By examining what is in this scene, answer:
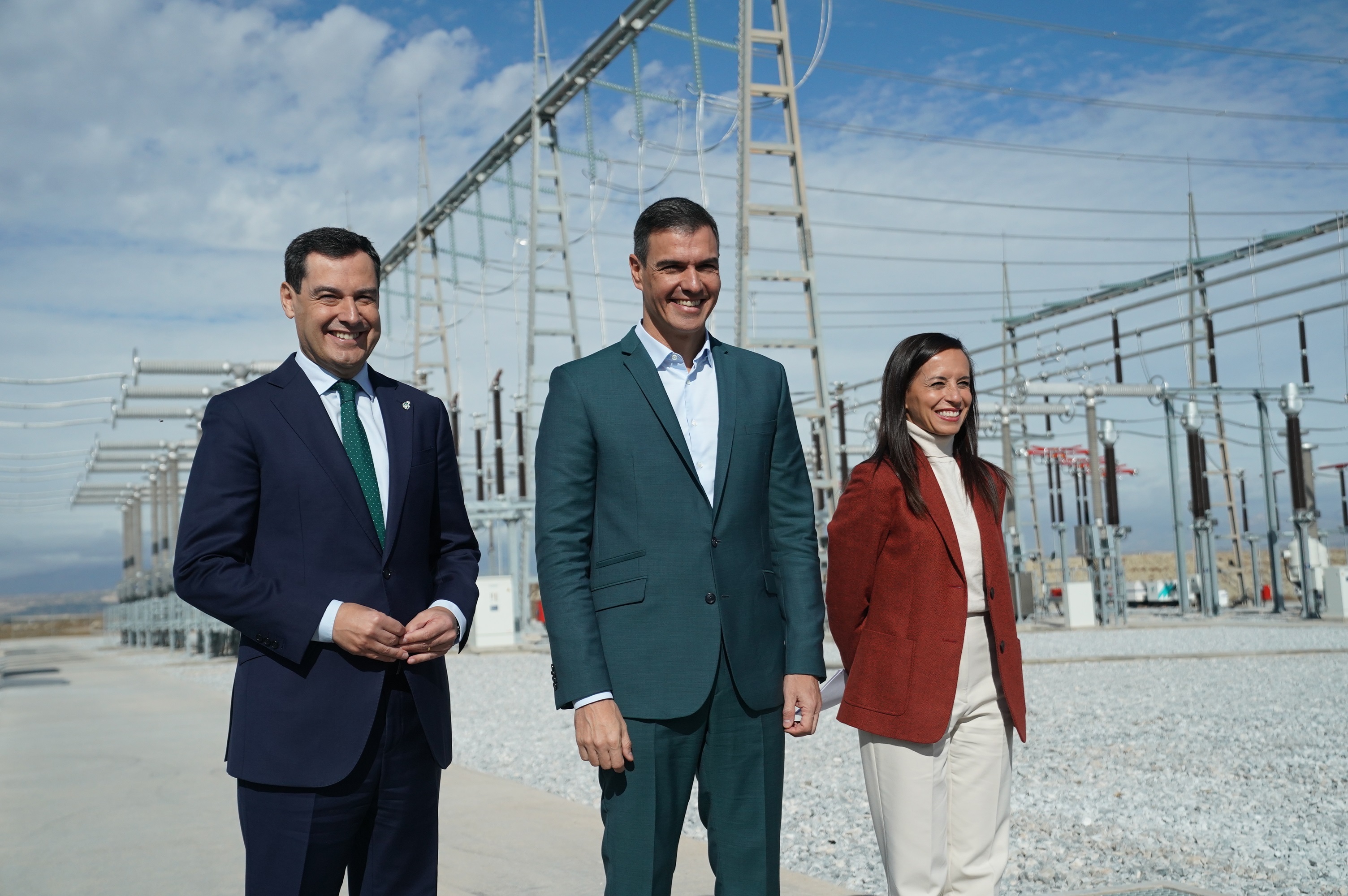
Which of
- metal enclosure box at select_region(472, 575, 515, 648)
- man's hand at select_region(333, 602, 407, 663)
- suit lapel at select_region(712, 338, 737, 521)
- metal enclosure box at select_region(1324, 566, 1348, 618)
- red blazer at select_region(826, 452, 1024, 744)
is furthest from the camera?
metal enclosure box at select_region(472, 575, 515, 648)

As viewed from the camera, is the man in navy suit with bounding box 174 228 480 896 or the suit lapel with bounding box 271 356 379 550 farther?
the suit lapel with bounding box 271 356 379 550

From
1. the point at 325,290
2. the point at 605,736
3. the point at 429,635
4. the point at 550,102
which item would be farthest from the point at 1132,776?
the point at 550,102

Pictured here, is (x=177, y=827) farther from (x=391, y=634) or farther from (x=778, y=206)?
(x=778, y=206)

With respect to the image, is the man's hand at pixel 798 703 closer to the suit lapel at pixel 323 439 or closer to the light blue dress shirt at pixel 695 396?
Answer: the light blue dress shirt at pixel 695 396

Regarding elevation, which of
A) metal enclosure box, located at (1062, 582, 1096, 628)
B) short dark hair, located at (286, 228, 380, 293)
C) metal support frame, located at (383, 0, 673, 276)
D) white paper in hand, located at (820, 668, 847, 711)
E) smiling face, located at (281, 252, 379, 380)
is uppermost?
metal support frame, located at (383, 0, 673, 276)

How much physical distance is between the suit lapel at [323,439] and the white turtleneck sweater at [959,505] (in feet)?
5.05

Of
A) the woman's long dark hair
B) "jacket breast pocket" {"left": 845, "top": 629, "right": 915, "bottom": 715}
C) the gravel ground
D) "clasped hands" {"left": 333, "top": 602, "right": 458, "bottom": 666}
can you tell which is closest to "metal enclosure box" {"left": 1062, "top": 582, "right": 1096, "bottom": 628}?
the gravel ground

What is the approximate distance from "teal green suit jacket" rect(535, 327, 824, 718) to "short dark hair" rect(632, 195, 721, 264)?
25 cm

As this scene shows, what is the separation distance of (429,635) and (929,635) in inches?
51.6

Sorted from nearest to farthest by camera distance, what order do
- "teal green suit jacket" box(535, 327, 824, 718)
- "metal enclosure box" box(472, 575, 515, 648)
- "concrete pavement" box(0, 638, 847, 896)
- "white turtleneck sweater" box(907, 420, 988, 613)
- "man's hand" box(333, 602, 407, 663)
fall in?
"man's hand" box(333, 602, 407, 663) < "teal green suit jacket" box(535, 327, 824, 718) < "white turtleneck sweater" box(907, 420, 988, 613) < "concrete pavement" box(0, 638, 847, 896) < "metal enclosure box" box(472, 575, 515, 648)

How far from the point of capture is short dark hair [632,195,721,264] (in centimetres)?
254

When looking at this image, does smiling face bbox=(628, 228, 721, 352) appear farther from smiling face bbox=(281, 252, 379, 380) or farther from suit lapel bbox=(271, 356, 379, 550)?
suit lapel bbox=(271, 356, 379, 550)

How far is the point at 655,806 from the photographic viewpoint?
2367 mm

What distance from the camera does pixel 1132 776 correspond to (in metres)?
6.21
